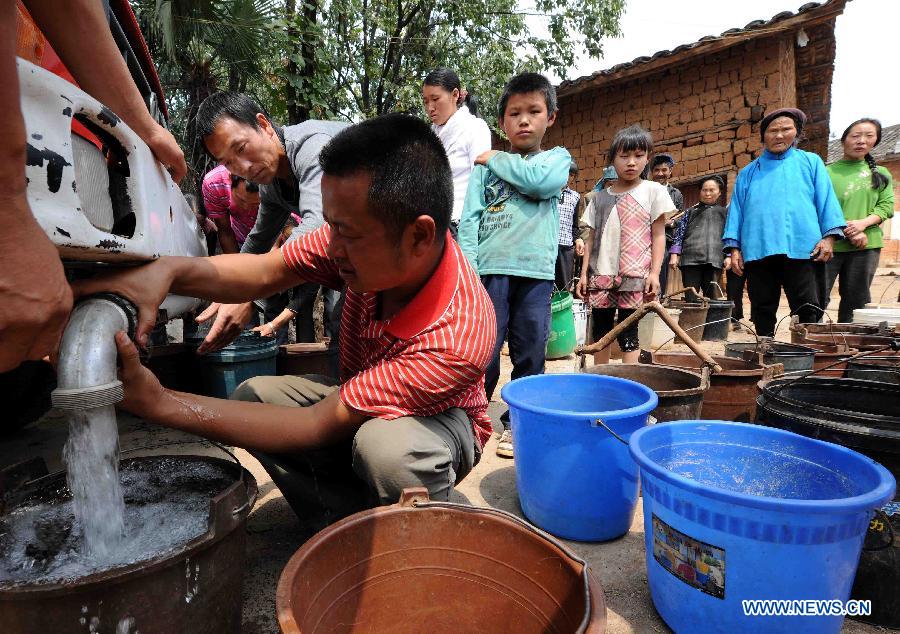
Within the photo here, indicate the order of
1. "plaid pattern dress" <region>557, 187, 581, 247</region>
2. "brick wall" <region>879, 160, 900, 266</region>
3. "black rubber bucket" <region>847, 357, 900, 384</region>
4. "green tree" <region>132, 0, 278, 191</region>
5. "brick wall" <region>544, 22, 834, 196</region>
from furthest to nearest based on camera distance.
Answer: "brick wall" <region>879, 160, 900, 266</region>
"brick wall" <region>544, 22, 834, 196</region>
"green tree" <region>132, 0, 278, 191</region>
"plaid pattern dress" <region>557, 187, 581, 247</region>
"black rubber bucket" <region>847, 357, 900, 384</region>

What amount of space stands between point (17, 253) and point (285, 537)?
1.36 meters

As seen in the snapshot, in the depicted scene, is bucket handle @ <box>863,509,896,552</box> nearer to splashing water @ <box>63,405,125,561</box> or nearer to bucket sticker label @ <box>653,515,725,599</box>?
bucket sticker label @ <box>653,515,725,599</box>

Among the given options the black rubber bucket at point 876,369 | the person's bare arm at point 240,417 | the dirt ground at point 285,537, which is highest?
the person's bare arm at point 240,417

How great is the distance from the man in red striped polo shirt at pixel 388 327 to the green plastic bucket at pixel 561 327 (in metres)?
3.20

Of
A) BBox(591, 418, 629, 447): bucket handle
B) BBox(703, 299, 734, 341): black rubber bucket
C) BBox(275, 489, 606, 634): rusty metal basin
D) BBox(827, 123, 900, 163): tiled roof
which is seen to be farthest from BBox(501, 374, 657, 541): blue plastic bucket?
BBox(827, 123, 900, 163): tiled roof

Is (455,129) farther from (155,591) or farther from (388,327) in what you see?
(155,591)

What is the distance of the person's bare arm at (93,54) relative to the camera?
1230 millimetres

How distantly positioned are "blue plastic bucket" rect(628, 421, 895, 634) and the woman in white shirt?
7.33 ft

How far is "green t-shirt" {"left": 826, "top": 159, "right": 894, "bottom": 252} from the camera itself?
4176 millimetres

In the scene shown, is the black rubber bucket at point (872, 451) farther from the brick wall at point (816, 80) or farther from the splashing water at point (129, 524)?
the brick wall at point (816, 80)

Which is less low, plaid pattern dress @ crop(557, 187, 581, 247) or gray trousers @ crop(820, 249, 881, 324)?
plaid pattern dress @ crop(557, 187, 581, 247)

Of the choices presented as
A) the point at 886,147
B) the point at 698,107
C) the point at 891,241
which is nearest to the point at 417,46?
the point at 698,107

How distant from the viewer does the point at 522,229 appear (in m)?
2.60

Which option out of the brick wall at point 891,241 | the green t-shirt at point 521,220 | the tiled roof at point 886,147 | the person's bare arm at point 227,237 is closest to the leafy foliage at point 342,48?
the person's bare arm at point 227,237
